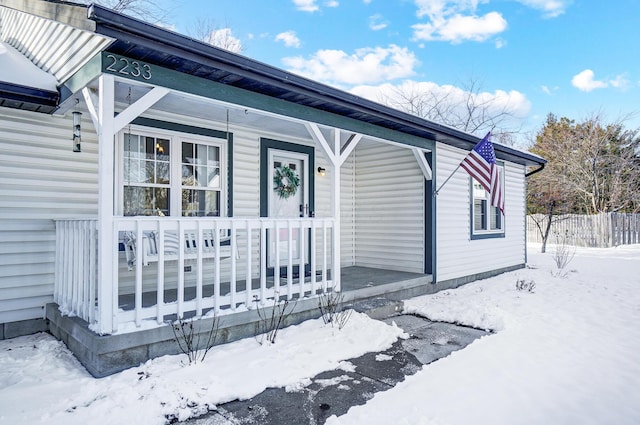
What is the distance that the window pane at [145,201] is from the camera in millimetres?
4746

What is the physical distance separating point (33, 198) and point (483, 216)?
772cm

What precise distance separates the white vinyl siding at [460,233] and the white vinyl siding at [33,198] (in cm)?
529

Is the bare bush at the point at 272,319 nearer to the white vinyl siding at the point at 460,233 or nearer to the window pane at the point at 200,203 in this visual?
the window pane at the point at 200,203

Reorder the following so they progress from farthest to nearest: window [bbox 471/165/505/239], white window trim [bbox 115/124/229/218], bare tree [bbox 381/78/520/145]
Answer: bare tree [bbox 381/78/520/145]
window [bbox 471/165/505/239]
white window trim [bbox 115/124/229/218]

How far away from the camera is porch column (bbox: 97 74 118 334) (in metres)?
3.04

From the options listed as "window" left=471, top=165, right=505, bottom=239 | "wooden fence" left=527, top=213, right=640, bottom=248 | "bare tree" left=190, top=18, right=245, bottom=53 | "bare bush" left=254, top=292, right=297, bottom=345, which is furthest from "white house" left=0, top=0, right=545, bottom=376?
"bare tree" left=190, top=18, right=245, bottom=53

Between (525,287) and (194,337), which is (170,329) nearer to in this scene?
(194,337)

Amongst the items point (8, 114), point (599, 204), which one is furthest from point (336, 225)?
point (599, 204)

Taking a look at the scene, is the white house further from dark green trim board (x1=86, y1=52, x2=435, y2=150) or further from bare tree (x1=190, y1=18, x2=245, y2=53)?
bare tree (x1=190, y1=18, x2=245, y2=53)

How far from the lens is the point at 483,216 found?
8.31 m

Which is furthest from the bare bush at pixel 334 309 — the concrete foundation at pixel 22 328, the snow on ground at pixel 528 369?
the concrete foundation at pixel 22 328

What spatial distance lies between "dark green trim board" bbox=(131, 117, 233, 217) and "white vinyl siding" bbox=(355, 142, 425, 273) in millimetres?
2702

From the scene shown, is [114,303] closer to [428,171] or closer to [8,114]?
[8,114]

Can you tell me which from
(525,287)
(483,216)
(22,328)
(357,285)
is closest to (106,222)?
(22,328)
